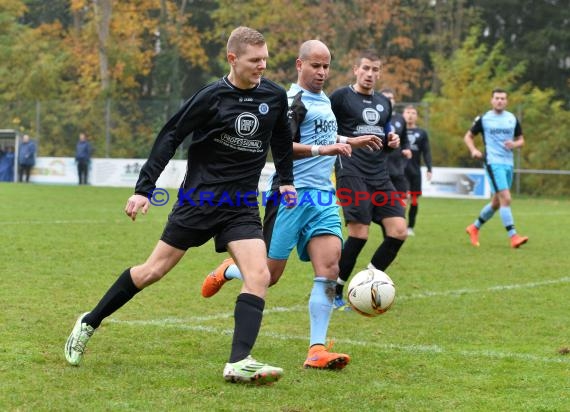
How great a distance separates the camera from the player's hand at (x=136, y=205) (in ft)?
17.9

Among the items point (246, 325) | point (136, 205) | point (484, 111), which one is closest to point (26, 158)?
point (484, 111)

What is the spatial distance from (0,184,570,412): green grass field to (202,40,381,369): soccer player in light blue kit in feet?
1.51

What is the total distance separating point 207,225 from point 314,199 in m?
1.06

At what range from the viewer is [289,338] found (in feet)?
22.5

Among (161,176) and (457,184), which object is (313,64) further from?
(161,176)

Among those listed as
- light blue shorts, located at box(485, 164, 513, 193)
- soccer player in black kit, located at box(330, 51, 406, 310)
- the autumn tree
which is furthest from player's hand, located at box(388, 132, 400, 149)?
the autumn tree

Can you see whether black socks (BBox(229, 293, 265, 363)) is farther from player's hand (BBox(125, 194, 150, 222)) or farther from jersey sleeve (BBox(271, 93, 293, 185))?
jersey sleeve (BBox(271, 93, 293, 185))

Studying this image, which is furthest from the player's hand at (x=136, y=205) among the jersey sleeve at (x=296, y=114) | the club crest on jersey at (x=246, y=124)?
the jersey sleeve at (x=296, y=114)

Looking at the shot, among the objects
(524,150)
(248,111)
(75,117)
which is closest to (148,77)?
(75,117)

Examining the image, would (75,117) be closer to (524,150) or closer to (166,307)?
(524,150)

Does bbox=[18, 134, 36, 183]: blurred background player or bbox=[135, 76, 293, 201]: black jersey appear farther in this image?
bbox=[18, 134, 36, 183]: blurred background player

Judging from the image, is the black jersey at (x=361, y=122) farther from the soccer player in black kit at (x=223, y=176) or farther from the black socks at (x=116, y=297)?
the black socks at (x=116, y=297)

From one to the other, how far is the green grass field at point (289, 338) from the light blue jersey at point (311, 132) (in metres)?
1.09

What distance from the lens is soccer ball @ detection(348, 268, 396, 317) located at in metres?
6.57
